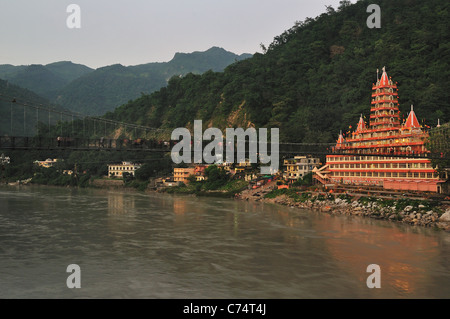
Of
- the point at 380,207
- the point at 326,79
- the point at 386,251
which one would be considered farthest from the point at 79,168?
the point at 386,251

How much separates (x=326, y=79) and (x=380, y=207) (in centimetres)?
5584

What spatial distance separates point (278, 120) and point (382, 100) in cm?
3206

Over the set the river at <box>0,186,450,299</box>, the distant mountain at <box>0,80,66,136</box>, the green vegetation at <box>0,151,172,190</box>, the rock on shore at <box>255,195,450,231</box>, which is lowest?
the river at <box>0,186,450,299</box>

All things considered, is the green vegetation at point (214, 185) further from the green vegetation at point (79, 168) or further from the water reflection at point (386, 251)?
the water reflection at point (386, 251)

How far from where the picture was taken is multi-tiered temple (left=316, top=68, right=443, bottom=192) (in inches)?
1720

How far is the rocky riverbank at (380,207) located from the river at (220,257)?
168 cm

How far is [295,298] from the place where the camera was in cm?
1641

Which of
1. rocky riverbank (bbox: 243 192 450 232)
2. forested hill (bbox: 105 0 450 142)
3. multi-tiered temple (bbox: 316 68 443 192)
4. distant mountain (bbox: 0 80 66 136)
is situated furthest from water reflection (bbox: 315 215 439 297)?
distant mountain (bbox: 0 80 66 136)

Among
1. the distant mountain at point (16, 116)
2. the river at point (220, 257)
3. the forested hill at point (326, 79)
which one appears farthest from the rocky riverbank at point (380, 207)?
the distant mountain at point (16, 116)

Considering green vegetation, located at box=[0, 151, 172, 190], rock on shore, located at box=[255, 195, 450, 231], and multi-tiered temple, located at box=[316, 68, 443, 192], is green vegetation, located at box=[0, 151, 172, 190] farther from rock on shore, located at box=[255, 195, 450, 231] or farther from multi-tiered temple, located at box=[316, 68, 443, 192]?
rock on shore, located at box=[255, 195, 450, 231]

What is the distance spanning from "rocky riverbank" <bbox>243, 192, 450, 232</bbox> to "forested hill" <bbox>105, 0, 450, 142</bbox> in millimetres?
19586

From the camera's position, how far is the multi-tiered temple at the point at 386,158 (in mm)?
43688

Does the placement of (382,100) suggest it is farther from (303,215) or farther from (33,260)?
(33,260)
